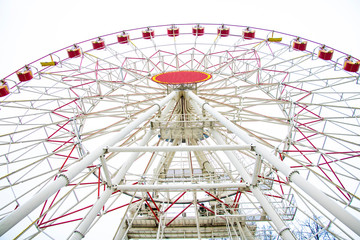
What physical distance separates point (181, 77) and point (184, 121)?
4956 millimetres

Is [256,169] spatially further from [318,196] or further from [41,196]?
[41,196]

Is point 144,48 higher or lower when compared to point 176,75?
higher

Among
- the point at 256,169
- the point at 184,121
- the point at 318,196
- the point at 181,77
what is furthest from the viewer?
the point at 181,77

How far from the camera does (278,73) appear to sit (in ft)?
63.5

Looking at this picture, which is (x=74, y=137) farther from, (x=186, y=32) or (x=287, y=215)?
(x=186, y=32)

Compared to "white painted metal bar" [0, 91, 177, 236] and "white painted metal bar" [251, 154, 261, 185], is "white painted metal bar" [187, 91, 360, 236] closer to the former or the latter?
"white painted metal bar" [251, 154, 261, 185]

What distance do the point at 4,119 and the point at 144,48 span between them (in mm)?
12835

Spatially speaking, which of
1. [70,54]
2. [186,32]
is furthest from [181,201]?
[186,32]

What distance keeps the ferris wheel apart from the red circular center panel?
0.08 metres

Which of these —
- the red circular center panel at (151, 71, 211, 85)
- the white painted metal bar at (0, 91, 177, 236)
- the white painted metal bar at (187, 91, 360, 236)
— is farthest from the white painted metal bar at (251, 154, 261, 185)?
the red circular center panel at (151, 71, 211, 85)

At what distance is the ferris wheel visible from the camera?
1301cm

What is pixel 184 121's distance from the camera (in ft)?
41.0

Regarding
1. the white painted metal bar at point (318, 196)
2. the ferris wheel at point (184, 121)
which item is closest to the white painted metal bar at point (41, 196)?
the ferris wheel at point (184, 121)

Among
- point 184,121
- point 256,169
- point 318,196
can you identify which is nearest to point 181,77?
point 184,121
